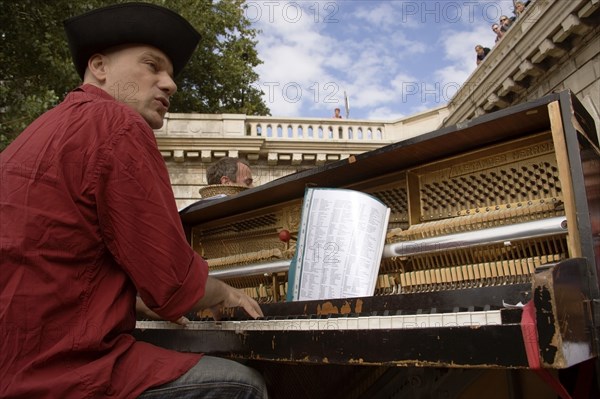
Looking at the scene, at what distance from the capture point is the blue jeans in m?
1.62

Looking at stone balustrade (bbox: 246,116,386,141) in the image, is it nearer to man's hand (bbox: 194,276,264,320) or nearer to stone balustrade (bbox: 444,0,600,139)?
stone balustrade (bbox: 444,0,600,139)

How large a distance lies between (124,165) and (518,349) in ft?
4.19

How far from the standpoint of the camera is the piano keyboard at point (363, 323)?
157 centimetres

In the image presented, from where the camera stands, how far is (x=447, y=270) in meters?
2.71

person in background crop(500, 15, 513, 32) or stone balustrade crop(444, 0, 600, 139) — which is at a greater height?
person in background crop(500, 15, 513, 32)

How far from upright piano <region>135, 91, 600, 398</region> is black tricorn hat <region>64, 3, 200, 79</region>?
1.17 meters

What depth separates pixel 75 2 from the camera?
453 inches

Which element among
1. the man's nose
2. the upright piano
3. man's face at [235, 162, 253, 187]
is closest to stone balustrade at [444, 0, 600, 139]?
man's face at [235, 162, 253, 187]

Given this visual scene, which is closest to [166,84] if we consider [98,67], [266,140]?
[98,67]

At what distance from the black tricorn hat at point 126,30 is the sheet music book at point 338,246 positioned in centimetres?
118

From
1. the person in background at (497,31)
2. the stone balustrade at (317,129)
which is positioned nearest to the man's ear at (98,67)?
the person in background at (497,31)

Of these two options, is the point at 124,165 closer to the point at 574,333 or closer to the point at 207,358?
the point at 207,358

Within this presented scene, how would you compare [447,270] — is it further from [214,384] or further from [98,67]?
[98,67]

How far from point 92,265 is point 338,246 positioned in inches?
59.3
